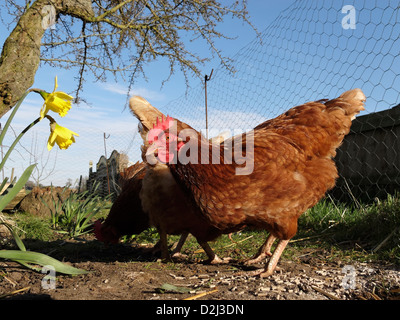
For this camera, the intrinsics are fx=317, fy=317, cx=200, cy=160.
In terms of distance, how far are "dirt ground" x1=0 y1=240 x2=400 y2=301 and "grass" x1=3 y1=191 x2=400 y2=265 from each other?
0.28 m

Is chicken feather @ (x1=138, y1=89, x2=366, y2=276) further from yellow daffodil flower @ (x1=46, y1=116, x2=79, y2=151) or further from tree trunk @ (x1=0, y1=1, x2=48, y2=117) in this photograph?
tree trunk @ (x1=0, y1=1, x2=48, y2=117)

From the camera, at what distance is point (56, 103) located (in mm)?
1495

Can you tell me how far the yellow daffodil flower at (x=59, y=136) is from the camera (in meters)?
1.51

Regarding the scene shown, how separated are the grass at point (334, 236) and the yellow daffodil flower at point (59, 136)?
1.62 metres

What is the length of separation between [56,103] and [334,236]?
2.68 metres

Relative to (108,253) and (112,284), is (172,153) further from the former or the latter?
(108,253)

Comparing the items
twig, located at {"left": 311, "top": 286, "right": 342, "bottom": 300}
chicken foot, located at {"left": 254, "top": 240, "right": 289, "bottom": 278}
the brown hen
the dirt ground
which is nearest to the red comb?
the brown hen

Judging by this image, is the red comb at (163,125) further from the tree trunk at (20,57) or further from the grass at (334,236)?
the tree trunk at (20,57)

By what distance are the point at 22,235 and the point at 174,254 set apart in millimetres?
1693

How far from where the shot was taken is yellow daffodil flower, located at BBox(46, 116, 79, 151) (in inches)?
59.6

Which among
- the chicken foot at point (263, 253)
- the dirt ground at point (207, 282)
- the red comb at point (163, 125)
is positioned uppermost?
the red comb at point (163, 125)

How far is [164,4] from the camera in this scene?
510 cm

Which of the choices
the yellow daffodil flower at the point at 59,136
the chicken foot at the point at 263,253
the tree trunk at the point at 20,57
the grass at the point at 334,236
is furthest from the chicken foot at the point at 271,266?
the tree trunk at the point at 20,57

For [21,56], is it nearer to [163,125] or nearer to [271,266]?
[163,125]
